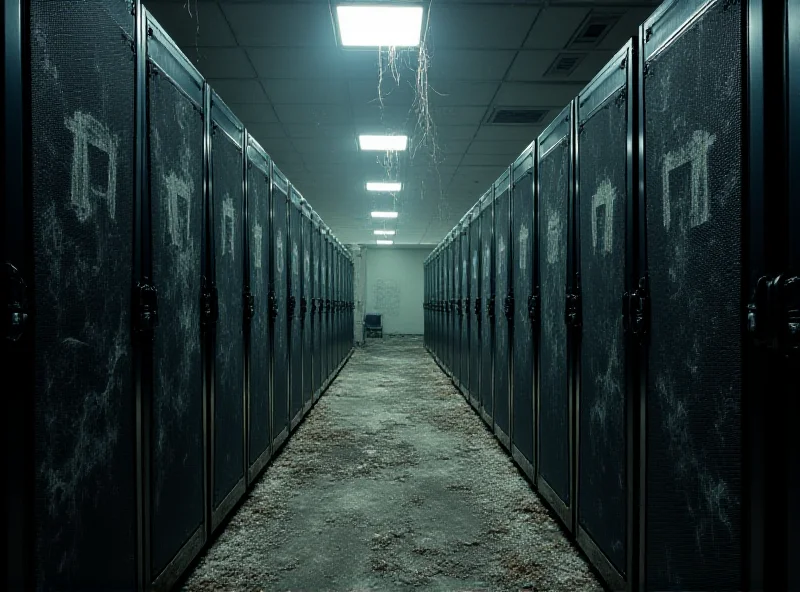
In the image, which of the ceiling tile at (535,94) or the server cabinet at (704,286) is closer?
the server cabinet at (704,286)

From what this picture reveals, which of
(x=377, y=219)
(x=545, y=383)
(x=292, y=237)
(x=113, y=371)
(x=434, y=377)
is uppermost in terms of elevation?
(x=377, y=219)

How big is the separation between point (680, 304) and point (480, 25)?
291cm

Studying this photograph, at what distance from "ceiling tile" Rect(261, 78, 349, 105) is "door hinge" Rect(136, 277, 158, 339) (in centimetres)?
348

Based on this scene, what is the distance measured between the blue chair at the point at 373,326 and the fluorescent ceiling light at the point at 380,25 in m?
12.6

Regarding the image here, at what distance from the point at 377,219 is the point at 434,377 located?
5444 millimetres

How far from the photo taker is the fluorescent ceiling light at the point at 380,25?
11.0 feet

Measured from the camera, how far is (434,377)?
7.51 m

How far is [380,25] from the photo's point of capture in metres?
3.52

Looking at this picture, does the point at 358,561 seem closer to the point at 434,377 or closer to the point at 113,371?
the point at 113,371

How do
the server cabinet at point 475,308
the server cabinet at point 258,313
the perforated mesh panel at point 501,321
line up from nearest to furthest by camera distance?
the server cabinet at point 258,313 < the perforated mesh panel at point 501,321 < the server cabinet at point 475,308

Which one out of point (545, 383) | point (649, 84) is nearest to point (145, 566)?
point (545, 383)

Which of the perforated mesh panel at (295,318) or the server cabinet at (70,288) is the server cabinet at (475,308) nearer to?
the perforated mesh panel at (295,318)

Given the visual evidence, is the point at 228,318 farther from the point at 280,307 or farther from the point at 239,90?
the point at 239,90

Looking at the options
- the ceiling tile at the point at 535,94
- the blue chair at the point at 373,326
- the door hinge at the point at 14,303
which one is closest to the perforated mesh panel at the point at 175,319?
the door hinge at the point at 14,303
